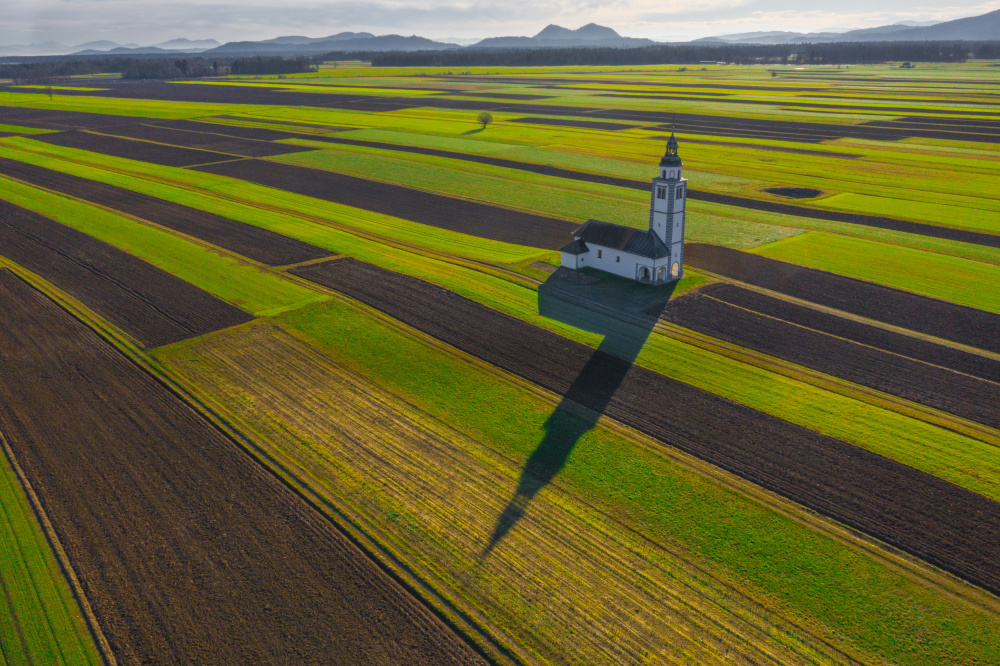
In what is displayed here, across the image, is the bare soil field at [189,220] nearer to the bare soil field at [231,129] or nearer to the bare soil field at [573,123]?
the bare soil field at [231,129]

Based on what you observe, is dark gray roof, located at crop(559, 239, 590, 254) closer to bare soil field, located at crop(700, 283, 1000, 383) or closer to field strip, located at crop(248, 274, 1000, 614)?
bare soil field, located at crop(700, 283, 1000, 383)

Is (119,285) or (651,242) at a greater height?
(651,242)

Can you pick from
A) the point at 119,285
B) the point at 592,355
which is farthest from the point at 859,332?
the point at 119,285

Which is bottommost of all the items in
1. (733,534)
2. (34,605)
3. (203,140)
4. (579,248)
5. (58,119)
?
(733,534)

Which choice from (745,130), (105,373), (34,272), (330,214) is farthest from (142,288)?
(745,130)

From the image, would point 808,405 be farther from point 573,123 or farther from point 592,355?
point 573,123

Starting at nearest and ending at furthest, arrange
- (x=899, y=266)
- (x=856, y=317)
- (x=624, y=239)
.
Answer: (x=856, y=317)
(x=624, y=239)
(x=899, y=266)

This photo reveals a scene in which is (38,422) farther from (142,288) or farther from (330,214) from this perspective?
(330,214)

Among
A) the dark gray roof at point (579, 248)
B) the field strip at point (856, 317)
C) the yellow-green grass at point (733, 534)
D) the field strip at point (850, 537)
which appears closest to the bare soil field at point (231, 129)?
the dark gray roof at point (579, 248)
